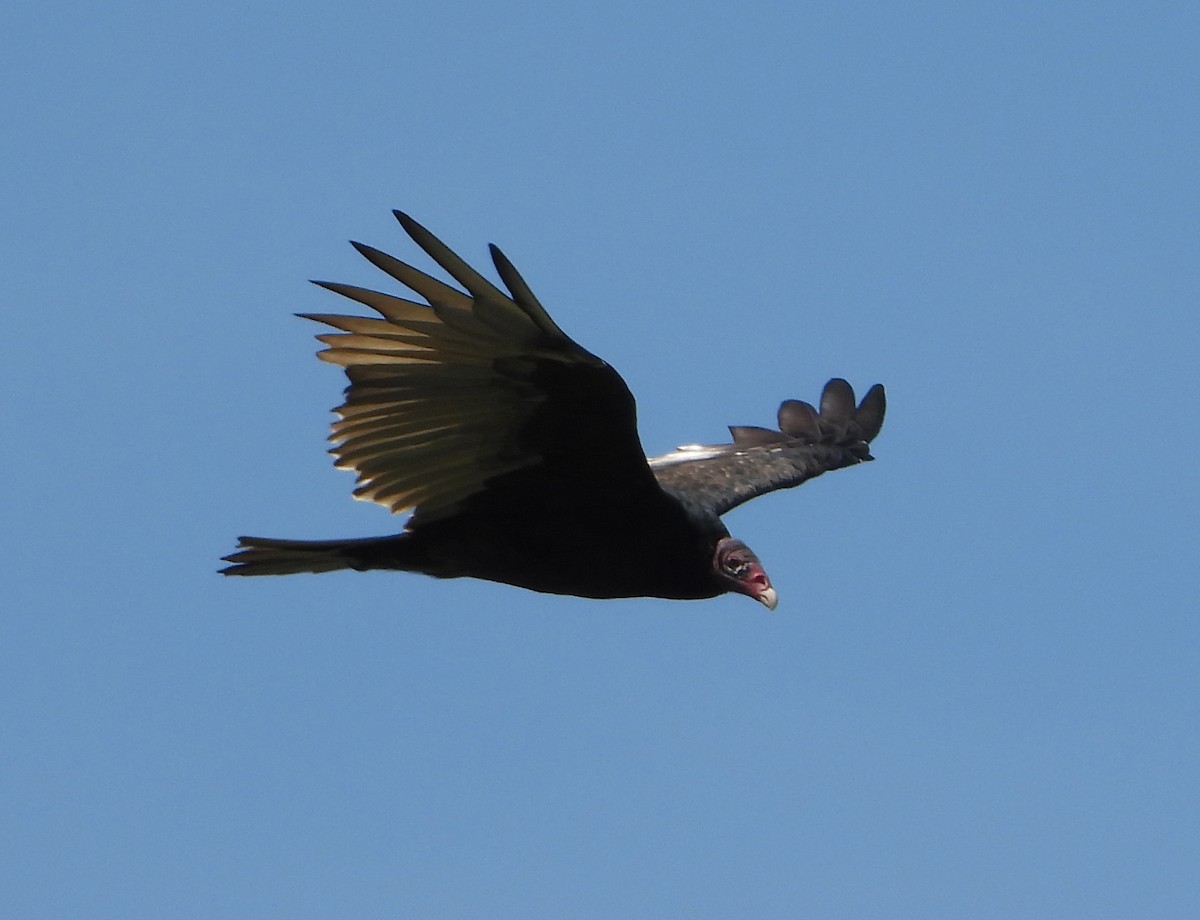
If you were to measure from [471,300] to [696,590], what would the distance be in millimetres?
1778

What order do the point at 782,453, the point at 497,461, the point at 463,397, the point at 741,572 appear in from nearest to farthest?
the point at 463,397, the point at 497,461, the point at 741,572, the point at 782,453

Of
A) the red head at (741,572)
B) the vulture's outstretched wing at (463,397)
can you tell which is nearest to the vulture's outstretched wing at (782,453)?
the red head at (741,572)

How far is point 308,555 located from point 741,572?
1790 millimetres

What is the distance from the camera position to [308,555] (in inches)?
313

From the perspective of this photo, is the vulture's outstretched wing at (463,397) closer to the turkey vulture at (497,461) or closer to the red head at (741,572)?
the turkey vulture at (497,461)

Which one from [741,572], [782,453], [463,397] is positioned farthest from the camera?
[782,453]

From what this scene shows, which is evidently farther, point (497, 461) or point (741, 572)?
point (741, 572)

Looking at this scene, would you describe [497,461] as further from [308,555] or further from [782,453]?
[782,453]

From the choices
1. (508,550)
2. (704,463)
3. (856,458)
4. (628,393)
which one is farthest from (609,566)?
(856,458)

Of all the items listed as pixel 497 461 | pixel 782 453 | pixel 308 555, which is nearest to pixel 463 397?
pixel 497 461

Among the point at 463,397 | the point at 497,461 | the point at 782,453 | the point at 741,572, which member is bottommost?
the point at 741,572

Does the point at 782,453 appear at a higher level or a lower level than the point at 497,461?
higher

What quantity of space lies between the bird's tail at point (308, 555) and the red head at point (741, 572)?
1.33 metres

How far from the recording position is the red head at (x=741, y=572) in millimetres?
8273
